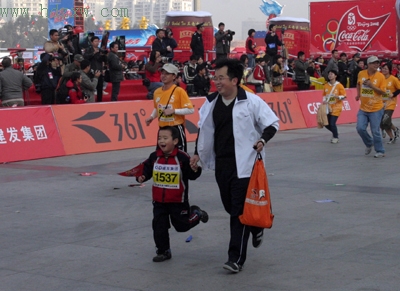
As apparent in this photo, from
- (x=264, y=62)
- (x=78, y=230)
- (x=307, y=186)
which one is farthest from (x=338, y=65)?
(x=78, y=230)

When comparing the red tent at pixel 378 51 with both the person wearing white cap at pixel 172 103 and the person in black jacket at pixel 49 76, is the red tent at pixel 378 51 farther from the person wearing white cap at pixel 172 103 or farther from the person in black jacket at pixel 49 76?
the person wearing white cap at pixel 172 103

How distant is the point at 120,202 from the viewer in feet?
32.0

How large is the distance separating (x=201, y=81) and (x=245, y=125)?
49.3 ft

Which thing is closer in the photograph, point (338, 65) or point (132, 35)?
point (338, 65)

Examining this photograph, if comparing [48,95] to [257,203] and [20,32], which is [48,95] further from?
[20,32]

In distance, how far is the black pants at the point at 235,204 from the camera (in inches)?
243

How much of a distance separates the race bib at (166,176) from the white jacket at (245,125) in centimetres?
42

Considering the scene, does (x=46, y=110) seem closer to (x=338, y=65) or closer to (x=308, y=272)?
(x=308, y=272)

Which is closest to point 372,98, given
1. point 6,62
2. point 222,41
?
point 6,62

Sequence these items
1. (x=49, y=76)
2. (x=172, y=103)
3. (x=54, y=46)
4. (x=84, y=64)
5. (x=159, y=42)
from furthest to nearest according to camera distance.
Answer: (x=159, y=42), (x=54, y=46), (x=49, y=76), (x=84, y=64), (x=172, y=103)

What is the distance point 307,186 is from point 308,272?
4795mm

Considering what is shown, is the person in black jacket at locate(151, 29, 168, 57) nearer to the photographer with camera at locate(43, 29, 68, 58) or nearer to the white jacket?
the photographer with camera at locate(43, 29, 68, 58)

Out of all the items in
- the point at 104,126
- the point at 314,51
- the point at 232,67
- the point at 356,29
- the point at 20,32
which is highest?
the point at 356,29

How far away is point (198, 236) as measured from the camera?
→ 7648 mm
